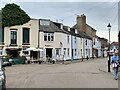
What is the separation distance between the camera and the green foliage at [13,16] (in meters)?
51.7

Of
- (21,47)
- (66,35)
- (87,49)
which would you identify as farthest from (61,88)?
(87,49)

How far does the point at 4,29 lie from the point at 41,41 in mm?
6558

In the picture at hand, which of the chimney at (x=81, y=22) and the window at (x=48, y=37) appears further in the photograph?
the chimney at (x=81, y=22)

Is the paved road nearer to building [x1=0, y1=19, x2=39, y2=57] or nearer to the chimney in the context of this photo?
building [x1=0, y1=19, x2=39, y2=57]

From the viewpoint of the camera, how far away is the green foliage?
51.7 m

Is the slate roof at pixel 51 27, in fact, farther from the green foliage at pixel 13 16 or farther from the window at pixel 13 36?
the window at pixel 13 36

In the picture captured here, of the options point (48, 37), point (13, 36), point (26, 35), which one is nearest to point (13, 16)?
point (13, 36)

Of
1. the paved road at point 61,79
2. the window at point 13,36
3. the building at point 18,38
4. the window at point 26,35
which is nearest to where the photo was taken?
the paved road at point 61,79

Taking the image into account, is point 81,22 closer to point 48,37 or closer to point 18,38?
point 48,37

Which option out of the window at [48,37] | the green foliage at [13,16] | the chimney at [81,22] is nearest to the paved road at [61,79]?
the green foliage at [13,16]

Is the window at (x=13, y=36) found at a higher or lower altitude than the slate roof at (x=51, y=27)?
lower

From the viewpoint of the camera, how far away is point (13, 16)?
5281cm

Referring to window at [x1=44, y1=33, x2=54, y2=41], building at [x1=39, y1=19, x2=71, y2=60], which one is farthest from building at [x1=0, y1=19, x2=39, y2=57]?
window at [x1=44, y1=33, x2=54, y2=41]

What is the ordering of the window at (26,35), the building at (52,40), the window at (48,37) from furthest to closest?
the window at (48,37), the building at (52,40), the window at (26,35)
